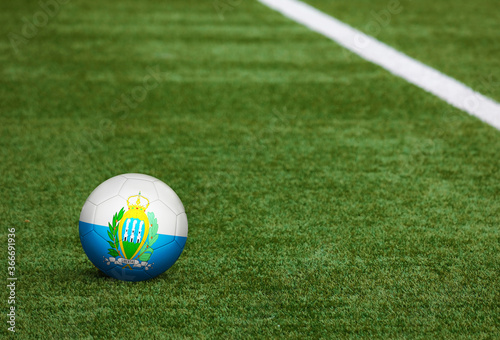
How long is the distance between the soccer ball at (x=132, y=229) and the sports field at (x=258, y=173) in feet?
0.52

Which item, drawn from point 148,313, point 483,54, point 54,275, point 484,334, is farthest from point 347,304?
point 483,54

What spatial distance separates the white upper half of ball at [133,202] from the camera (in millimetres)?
2875

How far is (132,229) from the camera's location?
2801mm

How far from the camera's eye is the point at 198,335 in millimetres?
2684

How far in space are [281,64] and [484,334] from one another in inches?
174

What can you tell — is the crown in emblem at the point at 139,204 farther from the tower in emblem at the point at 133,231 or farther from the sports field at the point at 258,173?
the sports field at the point at 258,173

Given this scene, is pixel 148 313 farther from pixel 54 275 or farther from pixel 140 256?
pixel 54 275

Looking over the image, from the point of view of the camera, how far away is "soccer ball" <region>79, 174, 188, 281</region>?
2814mm

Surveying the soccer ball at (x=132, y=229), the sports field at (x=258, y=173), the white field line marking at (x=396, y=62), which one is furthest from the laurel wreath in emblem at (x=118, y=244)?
the white field line marking at (x=396, y=62)

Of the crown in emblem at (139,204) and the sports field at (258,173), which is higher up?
the crown in emblem at (139,204)

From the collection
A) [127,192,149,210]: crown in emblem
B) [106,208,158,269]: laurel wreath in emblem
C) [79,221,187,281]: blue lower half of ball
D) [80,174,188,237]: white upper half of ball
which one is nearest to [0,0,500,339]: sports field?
[79,221,187,281]: blue lower half of ball

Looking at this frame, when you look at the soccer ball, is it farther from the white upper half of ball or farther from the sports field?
the sports field

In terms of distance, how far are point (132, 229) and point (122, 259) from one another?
180 mm

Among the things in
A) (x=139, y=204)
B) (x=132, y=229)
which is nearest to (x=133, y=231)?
(x=132, y=229)
